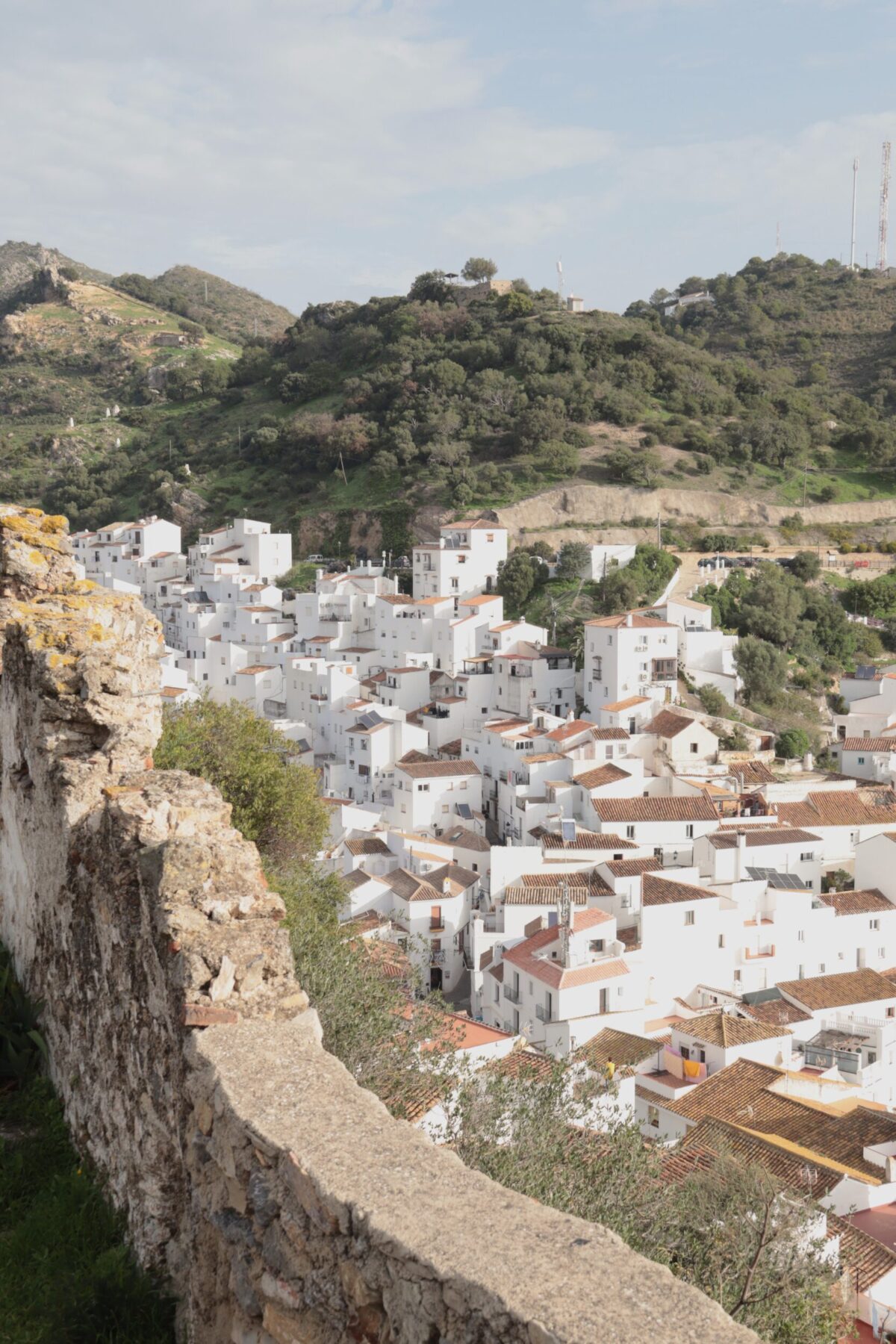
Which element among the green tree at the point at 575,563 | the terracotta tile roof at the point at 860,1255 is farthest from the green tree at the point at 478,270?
the terracotta tile roof at the point at 860,1255

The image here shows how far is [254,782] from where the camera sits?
1110 cm

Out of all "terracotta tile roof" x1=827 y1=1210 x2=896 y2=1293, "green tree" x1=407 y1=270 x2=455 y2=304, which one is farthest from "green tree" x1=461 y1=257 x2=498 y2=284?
"terracotta tile roof" x1=827 y1=1210 x2=896 y2=1293

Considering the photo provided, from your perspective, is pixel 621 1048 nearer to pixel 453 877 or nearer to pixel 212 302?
pixel 453 877

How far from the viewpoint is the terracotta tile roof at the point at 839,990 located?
67.6ft

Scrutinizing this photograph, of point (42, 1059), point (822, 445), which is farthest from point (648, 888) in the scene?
point (822, 445)

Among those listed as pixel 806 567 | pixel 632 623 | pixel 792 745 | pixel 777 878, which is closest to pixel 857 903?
pixel 777 878

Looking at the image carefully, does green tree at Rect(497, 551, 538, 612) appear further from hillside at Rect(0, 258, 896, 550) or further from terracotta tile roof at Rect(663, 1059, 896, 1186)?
terracotta tile roof at Rect(663, 1059, 896, 1186)

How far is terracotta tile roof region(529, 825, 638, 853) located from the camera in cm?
2620

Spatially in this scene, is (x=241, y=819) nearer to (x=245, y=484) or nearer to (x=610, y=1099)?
(x=610, y=1099)

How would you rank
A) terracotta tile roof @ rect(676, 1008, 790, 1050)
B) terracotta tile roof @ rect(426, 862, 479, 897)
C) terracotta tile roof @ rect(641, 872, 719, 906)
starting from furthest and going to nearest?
terracotta tile roof @ rect(426, 862, 479, 897) → terracotta tile roof @ rect(641, 872, 719, 906) → terracotta tile roof @ rect(676, 1008, 790, 1050)

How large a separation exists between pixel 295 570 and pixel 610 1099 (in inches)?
1566

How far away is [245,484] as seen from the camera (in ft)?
205

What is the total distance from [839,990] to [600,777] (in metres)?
9.51

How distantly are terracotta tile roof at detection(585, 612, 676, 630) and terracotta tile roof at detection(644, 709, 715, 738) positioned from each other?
3.36 m
